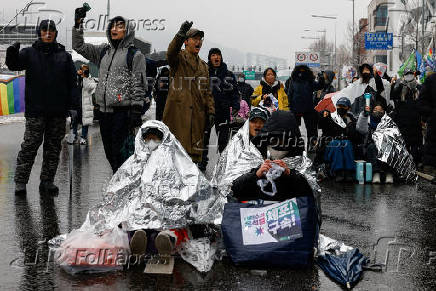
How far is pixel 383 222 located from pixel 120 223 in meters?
3.19

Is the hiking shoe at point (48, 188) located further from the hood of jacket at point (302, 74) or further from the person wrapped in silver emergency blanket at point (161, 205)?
the hood of jacket at point (302, 74)

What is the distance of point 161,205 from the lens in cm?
590

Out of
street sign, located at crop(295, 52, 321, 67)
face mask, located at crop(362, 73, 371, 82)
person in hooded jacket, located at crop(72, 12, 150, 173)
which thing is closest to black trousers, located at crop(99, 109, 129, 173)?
person in hooded jacket, located at crop(72, 12, 150, 173)

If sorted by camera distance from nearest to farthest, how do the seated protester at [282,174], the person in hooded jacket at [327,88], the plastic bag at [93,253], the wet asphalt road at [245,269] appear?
the wet asphalt road at [245,269]
the plastic bag at [93,253]
the seated protester at [282,174]
the person in hooded jacket at [327,88]

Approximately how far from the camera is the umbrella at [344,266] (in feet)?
17.6

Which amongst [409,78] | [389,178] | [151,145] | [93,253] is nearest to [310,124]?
[409,78]

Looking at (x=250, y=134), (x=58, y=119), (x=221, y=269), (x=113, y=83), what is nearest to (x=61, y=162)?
(x=58, y=119)

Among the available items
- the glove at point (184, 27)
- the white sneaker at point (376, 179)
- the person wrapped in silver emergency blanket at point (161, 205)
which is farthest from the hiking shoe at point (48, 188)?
the white sneaker at point (376, 179)

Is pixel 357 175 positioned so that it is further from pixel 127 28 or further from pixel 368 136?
pixel 127 28

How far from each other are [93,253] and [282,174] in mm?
1637

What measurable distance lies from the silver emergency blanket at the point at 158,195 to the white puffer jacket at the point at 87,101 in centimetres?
925

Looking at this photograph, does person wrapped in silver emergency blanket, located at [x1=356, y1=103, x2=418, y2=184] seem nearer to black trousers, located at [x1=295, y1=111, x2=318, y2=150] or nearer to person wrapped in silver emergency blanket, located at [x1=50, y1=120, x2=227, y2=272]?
black trousers, located at [x1=295, y1=111, x2=318, y2=150]

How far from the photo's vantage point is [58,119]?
8.91 meters

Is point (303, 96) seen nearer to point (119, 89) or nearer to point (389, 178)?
point (389, 178)
